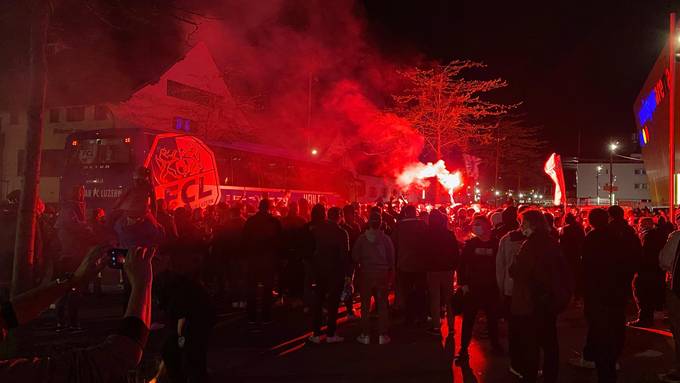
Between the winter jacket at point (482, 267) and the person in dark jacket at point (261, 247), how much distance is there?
114 inches

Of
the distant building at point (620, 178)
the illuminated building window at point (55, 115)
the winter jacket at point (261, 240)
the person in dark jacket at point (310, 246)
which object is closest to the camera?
the person in dark jacket at point (310, 246)

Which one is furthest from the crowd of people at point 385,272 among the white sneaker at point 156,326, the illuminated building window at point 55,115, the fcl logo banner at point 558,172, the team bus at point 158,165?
the illuminated building window at point 55,115

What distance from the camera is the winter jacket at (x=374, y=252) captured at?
7.01m

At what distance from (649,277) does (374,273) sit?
4738 millimetres

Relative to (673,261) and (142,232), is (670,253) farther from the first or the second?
(142,232)

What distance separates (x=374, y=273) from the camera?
23.0ft

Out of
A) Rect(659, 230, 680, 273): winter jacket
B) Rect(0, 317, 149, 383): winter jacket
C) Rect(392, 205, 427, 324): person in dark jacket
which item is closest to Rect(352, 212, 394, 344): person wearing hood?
Rect(392, 205, 427, 324): person in dark jacket

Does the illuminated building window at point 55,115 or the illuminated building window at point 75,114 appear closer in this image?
the illuminated building window at point 75,114

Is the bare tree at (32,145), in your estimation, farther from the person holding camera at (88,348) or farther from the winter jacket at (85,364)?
the winter jacket at (85,364)

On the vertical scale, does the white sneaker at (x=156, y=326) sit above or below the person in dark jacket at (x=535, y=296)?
below

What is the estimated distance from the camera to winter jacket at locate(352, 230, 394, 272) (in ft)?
23.0

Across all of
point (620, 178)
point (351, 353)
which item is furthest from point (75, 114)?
point (620, 178)

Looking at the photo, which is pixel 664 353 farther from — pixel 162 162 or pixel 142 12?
pixel 162 162

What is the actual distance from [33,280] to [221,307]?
3.62 meters
